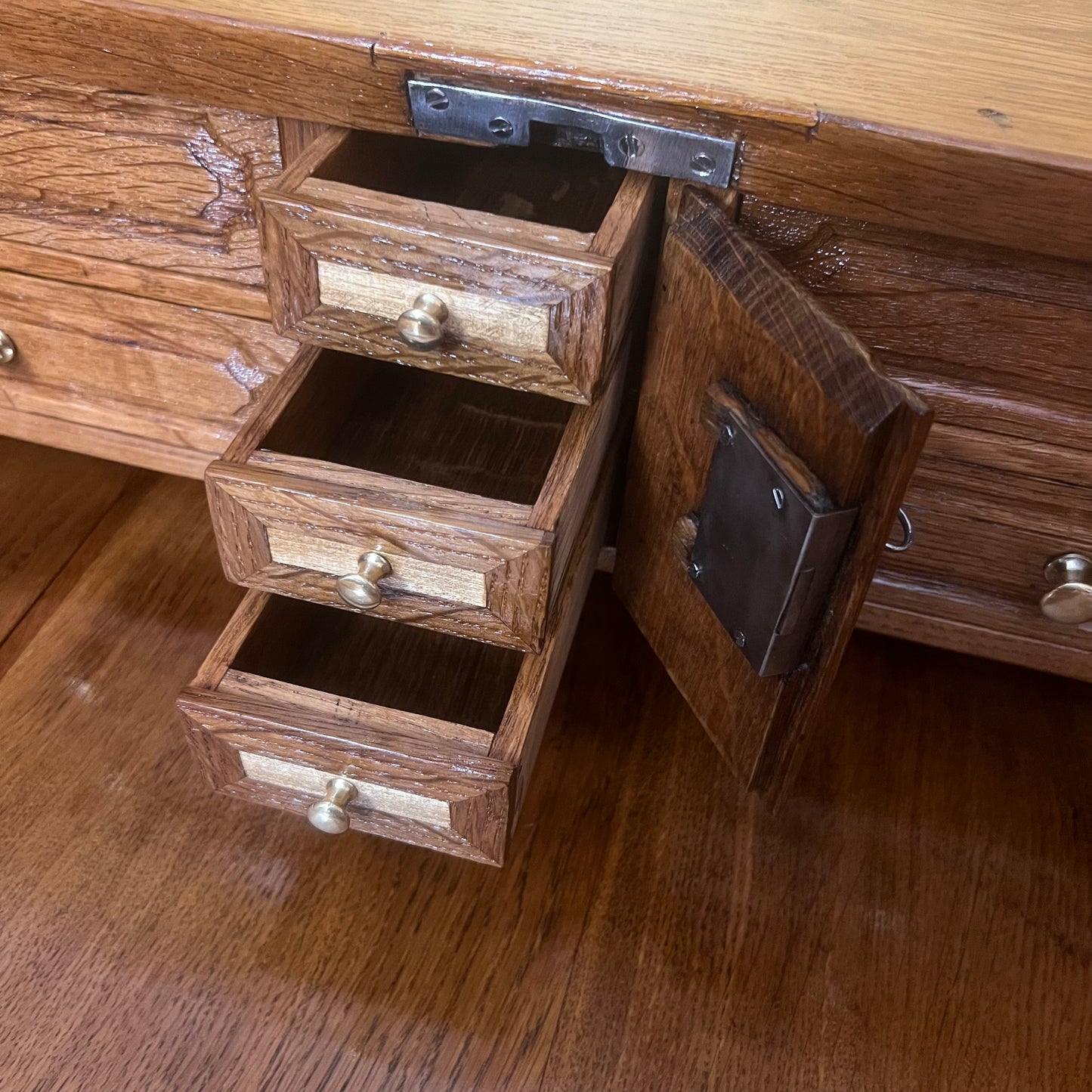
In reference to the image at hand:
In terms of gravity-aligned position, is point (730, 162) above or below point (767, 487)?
above

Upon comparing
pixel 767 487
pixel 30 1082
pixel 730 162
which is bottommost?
pixel 30 1082

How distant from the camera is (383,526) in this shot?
584 mm

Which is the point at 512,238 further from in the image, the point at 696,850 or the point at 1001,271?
the point at 696,850

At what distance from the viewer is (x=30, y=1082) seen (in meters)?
0.62

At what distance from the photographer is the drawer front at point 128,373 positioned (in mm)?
820

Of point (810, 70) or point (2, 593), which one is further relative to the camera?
point (2, 593)

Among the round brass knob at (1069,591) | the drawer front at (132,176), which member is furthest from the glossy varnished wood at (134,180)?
the round brass knob at (1069,591)

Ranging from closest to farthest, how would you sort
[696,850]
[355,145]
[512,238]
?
[512,238], [355,145], [696,850]

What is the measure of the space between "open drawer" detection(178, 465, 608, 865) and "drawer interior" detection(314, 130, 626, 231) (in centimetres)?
23

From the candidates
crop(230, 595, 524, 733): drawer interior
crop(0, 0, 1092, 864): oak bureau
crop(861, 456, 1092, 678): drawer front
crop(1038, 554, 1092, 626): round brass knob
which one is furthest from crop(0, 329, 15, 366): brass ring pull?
crop(1038, 554, 1092, 626): round brass knob

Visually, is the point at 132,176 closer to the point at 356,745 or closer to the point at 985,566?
the point at 356,745

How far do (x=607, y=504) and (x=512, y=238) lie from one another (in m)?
0.31

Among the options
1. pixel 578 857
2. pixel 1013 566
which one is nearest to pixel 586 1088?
pixel 578 857

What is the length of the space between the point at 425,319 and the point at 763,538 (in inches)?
8.8
